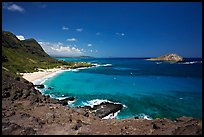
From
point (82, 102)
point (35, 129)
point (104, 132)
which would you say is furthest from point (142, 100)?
point (35, 129)

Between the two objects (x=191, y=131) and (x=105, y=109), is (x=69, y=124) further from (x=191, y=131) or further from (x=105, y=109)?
(x=105, y=109)

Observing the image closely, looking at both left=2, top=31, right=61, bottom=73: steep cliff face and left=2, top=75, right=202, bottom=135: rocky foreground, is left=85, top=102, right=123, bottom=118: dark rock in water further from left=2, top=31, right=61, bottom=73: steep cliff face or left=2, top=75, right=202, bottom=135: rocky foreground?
left=2, top=31, right=61, bottom=73: steep cliff face

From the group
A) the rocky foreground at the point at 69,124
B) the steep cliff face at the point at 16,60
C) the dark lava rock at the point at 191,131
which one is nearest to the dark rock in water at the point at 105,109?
the rocky foreground at the point at 69,124

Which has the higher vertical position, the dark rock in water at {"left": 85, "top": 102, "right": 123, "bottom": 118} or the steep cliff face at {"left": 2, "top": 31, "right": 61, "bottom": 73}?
the steep cliff face at {"left": 2, "top": 31, "right": 61, "bottom": 73}

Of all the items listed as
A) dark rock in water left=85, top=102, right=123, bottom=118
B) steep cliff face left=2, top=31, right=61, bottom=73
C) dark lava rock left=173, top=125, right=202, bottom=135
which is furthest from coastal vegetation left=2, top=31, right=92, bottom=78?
dark lava rock left=173, top=125, right=202, bottom=135

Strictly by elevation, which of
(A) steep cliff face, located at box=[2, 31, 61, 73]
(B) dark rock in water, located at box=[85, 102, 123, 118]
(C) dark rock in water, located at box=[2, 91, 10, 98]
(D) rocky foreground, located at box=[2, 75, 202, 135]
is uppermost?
(A) steep cliff face, located at box=[2, 31, 61, 73]

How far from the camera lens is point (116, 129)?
70.4 ft

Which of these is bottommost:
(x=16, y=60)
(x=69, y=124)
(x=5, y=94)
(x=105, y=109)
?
(x=105, y=109)

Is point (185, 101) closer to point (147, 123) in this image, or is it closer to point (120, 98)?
point (120, 98)

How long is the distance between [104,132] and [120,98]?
1220 inches

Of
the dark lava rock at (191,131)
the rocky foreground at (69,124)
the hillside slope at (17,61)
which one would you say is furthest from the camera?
the hillside slope at (17,61)

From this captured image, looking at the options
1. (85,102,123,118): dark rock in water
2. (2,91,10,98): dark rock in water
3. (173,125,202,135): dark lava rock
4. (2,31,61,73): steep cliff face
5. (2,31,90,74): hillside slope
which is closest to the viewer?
(173,125,202,135): dark lava rock

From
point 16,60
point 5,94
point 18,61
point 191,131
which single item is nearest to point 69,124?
point 191,131

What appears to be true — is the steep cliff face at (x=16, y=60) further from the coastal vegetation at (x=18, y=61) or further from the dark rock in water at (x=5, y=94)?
the dark rock in water at (x=5, y=94)
